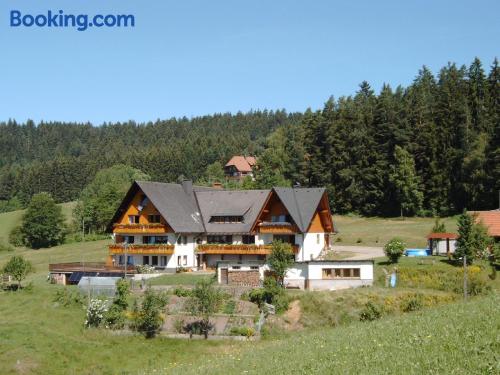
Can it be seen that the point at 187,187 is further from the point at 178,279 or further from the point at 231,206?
the point at 178,279

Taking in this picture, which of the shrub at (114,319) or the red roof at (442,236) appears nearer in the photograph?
the shrub at (114,319)

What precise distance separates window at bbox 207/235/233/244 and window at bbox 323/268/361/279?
12.0 m

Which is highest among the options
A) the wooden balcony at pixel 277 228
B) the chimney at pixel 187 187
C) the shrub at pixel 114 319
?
the chimney at pixel 187 187

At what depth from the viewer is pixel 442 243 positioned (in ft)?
200

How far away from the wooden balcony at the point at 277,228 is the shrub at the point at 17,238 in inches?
2060

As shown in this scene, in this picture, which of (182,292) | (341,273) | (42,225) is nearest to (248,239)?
(341,273)

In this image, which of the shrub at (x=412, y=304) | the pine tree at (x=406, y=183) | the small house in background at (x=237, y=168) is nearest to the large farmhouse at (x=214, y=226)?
the shrub at (x=412, y=304)

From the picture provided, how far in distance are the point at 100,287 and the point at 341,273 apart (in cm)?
1814

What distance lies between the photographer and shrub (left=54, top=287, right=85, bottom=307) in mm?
47906

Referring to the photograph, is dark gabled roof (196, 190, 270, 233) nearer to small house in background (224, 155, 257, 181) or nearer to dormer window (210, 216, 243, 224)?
dormer window (210, 216, 243, 224)

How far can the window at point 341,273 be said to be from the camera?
165 ft

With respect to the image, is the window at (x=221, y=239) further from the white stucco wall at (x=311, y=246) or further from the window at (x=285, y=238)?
the white stucco wall at (x=311, y=246)

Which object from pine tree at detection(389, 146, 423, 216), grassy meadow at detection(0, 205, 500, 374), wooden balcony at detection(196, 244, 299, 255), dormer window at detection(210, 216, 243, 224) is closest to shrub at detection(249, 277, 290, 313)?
grassy meadow at detection(0, 205, 500, 374)

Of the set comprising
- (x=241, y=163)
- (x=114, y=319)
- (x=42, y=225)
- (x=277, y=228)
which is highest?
(x=241, y=163)
